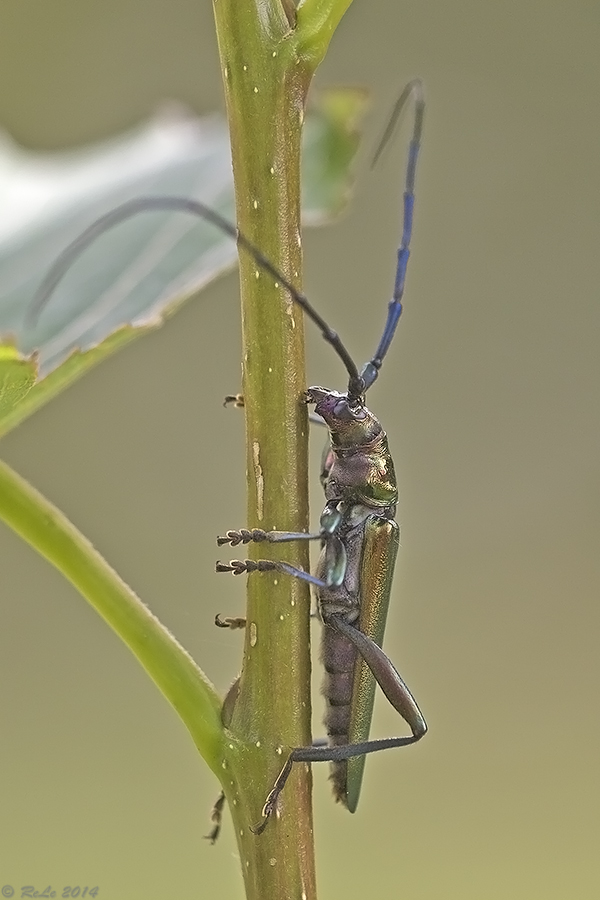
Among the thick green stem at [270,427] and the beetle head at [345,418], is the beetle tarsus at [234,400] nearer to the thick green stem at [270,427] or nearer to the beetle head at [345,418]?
the beetle head at [345,418]

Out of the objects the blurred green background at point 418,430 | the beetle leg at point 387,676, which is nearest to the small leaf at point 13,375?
the beetle leg at point 387,676

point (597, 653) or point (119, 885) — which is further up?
point (597, 653)

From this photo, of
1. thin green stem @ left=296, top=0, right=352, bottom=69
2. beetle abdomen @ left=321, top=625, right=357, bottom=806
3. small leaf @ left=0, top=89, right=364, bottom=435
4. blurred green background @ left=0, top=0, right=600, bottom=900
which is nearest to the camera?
thin green stem @ left=296, top=0, right=352, bottom=69

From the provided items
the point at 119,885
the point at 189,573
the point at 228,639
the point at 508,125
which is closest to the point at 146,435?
the point at 189,573

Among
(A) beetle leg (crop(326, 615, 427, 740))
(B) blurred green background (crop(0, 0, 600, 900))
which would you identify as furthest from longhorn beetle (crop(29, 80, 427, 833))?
(B) blurred green background (crop(0, 0, 600, 900))

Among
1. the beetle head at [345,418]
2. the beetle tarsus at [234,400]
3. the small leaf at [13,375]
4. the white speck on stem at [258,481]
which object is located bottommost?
the white speck on stem at [258,481]

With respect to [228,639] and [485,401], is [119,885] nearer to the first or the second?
[228,639]

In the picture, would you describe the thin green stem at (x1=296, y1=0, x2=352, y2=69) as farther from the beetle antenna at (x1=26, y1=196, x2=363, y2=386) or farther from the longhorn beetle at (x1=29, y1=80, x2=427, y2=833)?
the longhorn beetle at (x1=29, y1=80, x2=427, y2=833)
